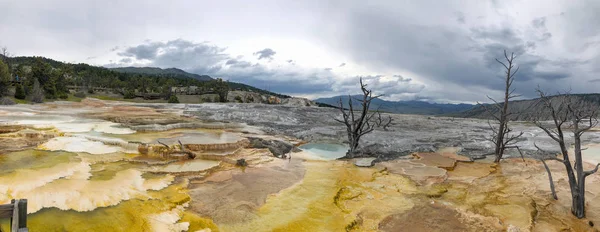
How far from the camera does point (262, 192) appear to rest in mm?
11945

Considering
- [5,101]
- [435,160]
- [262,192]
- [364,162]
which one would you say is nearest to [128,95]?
[5,101]

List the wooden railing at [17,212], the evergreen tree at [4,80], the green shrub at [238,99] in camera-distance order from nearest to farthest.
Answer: the wooden railing at [17,212], the evergreen tree at [4,80], the green shrub at [238,99]

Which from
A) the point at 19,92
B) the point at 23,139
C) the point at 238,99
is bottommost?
the point at 23,139

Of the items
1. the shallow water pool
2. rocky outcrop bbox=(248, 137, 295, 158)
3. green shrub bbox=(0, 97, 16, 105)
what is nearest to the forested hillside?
green shrub bbox=(0, 97, 16, 105)

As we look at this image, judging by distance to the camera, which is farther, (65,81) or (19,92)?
(65,81)

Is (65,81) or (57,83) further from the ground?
(65,81)

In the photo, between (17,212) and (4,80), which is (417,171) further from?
(4,80)

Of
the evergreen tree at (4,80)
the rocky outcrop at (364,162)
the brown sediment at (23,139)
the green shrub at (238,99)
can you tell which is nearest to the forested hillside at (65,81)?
the evergreen tree at (4,80)

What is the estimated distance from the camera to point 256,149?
1922cm

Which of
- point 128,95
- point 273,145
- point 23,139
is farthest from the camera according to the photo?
point 128,95

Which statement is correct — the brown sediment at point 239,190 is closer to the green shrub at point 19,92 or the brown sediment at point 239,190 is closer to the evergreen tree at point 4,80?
the evergreen tree at point 4,80

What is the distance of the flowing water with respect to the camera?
932 centimetres

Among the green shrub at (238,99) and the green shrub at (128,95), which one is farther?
the green shrub at (238,99)

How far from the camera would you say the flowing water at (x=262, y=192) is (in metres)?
9.32
